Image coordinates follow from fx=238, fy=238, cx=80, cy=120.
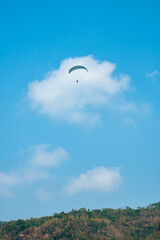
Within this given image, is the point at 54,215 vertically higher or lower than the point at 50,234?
higher

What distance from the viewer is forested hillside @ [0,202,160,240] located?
153ft

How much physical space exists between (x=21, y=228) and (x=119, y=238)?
20359 mm

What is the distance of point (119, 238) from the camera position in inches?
1841

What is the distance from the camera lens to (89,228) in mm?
48906

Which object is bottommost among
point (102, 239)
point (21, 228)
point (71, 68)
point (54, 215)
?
point (102, 239)

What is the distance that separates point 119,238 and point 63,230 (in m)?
11.1

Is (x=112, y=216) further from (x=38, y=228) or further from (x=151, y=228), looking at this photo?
(x=38, y=228)

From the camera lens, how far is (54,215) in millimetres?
57562

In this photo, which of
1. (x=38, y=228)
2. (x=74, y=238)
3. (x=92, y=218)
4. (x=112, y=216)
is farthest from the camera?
(x=112, y=216)

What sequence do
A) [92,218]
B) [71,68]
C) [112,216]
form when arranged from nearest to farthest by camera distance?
[92,218] < [112,216] < [71,68]

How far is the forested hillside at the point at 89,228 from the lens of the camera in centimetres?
4665

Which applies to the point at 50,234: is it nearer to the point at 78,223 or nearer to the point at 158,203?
the point at 78,223

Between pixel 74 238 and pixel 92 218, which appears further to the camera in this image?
pixel 92 218

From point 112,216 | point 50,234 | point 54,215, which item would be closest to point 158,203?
point 112,216
